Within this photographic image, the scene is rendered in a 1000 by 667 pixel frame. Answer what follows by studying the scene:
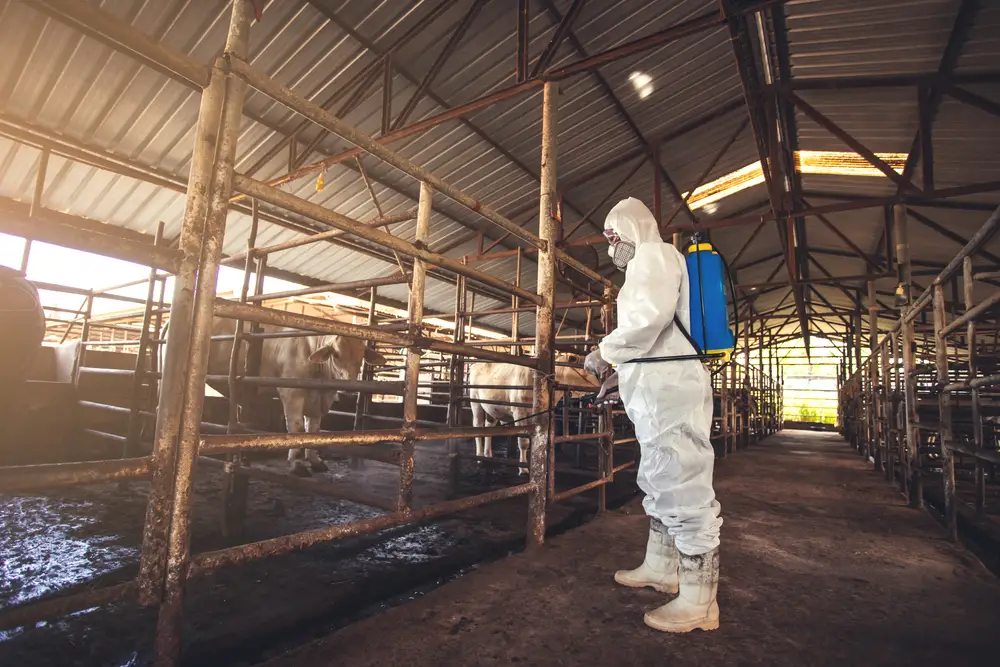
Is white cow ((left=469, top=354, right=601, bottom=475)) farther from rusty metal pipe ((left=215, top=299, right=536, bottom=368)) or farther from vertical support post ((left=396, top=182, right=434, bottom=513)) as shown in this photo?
vertical support post ((left=396, top=182, right=434, bottom=513))

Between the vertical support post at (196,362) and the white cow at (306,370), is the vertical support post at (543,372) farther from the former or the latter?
the white cow at (306,370)

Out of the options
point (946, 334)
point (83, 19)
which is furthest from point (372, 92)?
point (946, 334)

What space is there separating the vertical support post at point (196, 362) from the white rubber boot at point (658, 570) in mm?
1771

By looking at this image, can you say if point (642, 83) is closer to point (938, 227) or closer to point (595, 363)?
point (595, 363)

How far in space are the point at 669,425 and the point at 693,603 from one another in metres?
0.71

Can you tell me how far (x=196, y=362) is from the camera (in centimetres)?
133

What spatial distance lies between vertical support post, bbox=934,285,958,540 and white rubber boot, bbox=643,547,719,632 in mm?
2610

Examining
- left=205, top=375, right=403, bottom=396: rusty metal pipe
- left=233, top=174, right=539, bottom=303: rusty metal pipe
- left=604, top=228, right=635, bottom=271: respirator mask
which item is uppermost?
left=604, top=228, right=635, bottom=271: respirator mask

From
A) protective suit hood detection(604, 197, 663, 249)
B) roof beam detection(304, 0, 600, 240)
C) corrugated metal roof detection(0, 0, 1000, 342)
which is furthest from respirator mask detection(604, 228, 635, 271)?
roof beam detection(304, 0, 600, 240)

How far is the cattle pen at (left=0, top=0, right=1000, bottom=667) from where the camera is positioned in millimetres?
1506

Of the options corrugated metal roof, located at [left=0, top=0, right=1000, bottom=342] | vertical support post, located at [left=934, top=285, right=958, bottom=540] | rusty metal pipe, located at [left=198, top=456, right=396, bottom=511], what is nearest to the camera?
rusty metal pipe, located at [left=198, top=456, right=396, bottom=511]

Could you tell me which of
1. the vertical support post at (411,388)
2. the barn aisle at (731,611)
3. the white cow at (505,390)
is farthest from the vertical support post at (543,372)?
the white cow at (505,390)

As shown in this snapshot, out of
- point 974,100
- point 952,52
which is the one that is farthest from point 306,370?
point 974,100

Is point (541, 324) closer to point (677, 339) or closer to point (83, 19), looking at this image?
point (677, 339)
